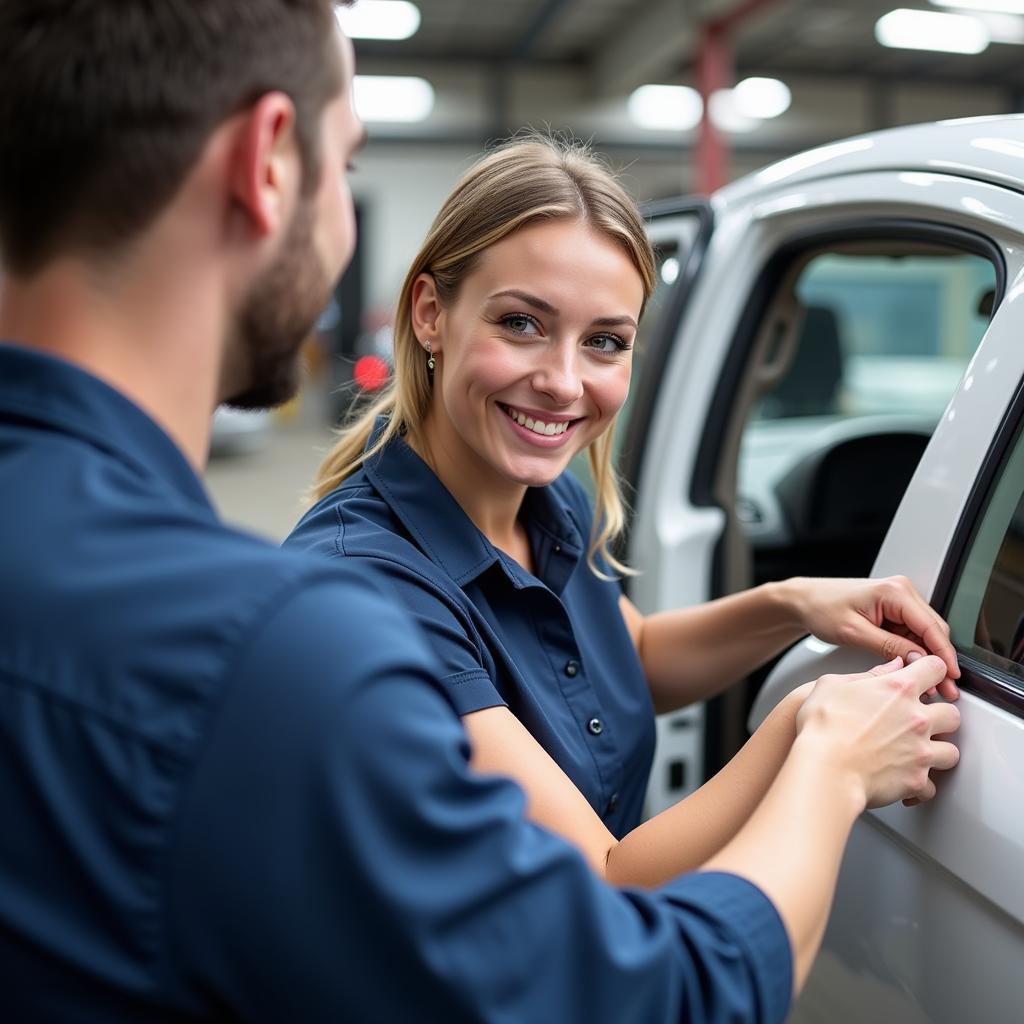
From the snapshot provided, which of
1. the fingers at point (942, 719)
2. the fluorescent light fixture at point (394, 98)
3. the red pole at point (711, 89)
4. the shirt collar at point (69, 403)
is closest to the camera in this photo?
the shirt collar at point (69, 403)

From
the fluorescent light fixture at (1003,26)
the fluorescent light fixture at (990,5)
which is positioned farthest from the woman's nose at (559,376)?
the fluorescent light fixture at (1003,26)

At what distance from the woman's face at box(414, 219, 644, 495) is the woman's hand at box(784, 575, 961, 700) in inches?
16.7

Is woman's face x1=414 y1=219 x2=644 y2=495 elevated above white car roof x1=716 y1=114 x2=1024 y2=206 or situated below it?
below

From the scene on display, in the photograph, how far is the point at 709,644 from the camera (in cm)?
188

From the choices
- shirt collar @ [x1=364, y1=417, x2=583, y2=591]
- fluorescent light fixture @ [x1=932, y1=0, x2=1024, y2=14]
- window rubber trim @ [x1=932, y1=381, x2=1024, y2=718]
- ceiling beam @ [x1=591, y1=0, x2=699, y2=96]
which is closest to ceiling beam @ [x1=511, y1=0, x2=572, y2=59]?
ceiling beam @ [x1=591, y1=0, x2=699, y2=96]

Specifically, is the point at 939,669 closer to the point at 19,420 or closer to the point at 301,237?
the point at 301,237

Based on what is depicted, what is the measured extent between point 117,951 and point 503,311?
1001mm

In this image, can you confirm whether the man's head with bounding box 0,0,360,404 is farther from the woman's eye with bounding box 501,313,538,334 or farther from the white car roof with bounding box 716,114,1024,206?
the white car roof with bounding box 716,114,1024,206

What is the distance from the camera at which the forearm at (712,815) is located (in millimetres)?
1234

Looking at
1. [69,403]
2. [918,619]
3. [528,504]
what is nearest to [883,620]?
[918,619]

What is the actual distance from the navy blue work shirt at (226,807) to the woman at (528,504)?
527 millimetres

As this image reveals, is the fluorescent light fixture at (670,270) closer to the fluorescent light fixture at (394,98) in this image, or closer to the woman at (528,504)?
the woman at (528,504)

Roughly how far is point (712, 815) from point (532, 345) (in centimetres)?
67

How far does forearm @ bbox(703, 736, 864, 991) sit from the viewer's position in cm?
95
